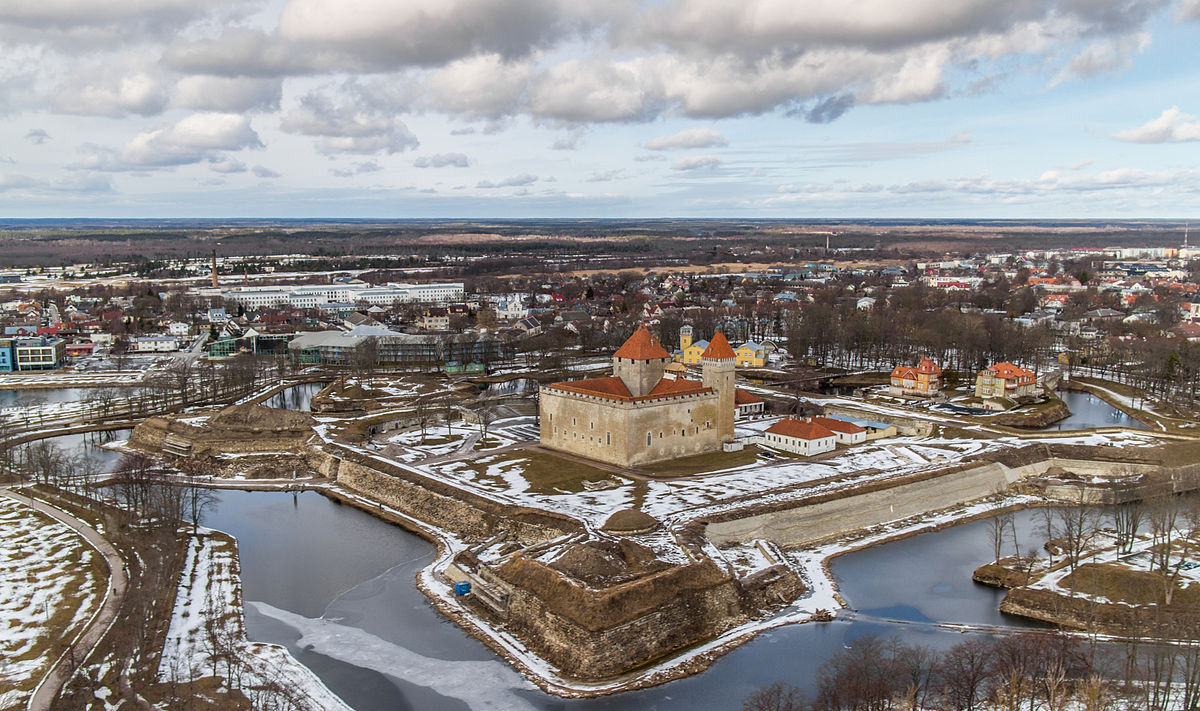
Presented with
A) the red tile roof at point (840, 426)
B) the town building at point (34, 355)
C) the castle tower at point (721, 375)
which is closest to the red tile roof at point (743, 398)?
the red tile roof at point (840, 426)

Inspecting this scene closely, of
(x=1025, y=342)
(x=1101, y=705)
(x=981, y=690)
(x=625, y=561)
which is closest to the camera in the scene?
(x=1101, y=705)

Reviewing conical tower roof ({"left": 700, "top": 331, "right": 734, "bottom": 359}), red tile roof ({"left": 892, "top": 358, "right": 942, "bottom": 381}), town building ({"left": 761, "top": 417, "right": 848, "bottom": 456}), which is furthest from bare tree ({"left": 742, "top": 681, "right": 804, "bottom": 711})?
red tile roof ({"left": 892, "top": 358, "right": 942, "bottom": 381})

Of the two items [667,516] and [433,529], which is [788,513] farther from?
[433,529]

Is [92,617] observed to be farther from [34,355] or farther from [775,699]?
[34,355]

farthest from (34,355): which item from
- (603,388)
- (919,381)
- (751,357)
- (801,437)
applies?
(919,381)

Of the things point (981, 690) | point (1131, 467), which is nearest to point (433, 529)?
point (981, 690)

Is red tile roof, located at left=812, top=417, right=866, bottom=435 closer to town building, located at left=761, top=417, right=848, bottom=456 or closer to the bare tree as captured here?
town building, located at left=761, top=417, right=848, bottom=456
